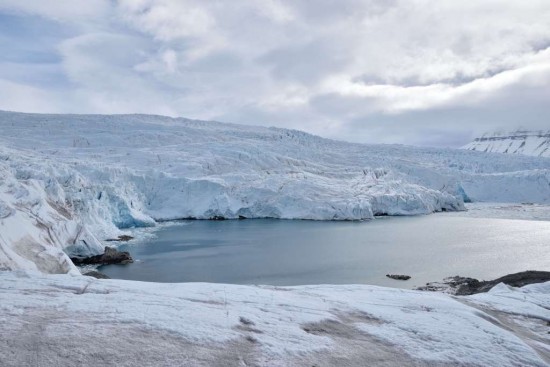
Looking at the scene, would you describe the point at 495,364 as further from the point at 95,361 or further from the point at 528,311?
the point at 95,361

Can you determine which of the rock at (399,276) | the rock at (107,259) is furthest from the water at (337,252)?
the rock at (107,259)

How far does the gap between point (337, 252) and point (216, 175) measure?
27465 mm

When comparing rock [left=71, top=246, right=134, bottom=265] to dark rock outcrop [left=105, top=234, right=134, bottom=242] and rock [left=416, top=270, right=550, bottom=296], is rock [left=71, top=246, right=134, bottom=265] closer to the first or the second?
dark rock outcrop [left=105, top=234, right=134, bottom=242]

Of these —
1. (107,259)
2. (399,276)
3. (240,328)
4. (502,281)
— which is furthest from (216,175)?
(240,328)

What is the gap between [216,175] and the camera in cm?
5178

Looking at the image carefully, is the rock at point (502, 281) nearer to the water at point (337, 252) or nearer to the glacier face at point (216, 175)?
the water at point (337, 252)

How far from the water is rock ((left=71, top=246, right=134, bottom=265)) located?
2.58 ft

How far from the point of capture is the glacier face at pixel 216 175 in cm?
3266

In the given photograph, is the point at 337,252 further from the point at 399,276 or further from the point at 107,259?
the point at 107,259

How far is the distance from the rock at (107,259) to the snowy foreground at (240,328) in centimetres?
1570

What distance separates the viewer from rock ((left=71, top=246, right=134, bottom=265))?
22000mm

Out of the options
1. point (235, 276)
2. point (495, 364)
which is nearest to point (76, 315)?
point (495, 364)

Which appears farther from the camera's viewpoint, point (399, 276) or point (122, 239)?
point (122, 239)

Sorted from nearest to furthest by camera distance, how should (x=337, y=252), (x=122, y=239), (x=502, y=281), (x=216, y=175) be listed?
(x=502, y=281), (x=337, y=252), (x=122, y=239), (x=216, y=175)
